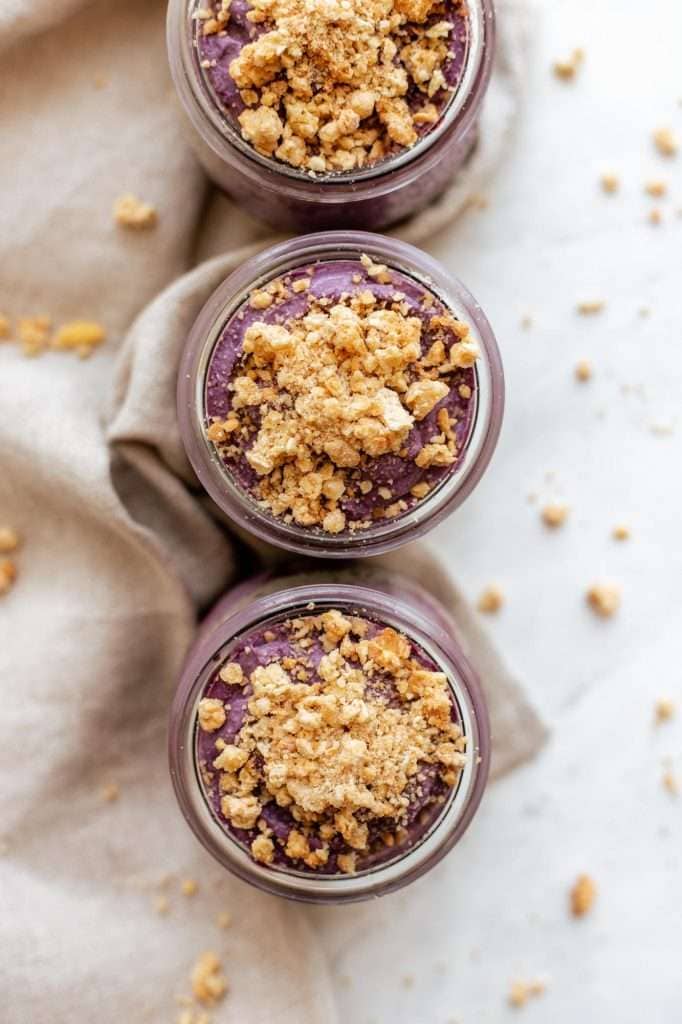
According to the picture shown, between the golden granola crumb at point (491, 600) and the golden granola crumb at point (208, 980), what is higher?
the golden granola crumb at point (491, 600)

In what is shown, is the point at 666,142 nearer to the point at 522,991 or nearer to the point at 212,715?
the point at 212,715

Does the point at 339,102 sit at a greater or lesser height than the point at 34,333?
greater

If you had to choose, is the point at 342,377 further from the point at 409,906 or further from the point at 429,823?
the point at 409,906

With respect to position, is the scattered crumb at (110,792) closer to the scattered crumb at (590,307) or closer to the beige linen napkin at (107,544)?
the beige linen napkin at (107,544)

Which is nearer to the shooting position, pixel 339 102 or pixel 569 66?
pixel 339 102

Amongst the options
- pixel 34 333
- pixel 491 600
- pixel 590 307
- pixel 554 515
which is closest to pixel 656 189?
pixel 590 307

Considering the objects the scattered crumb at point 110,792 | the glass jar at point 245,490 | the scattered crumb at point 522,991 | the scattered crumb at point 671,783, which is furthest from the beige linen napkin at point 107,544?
the scattered crumb at point 671,783
